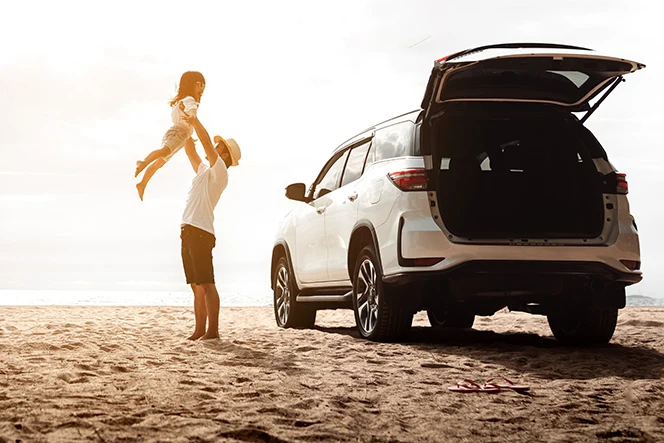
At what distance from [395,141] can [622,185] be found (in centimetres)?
195

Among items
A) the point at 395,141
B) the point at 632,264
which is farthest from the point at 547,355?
the point at 395,141

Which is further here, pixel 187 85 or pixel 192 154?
pixel 192 154

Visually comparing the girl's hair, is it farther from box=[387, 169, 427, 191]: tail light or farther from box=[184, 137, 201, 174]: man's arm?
box=[387, 169, 427, 191]: tail light

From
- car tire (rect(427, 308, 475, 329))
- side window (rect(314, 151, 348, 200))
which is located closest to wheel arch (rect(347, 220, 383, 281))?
side window (rect(314, 151, 348, 200))

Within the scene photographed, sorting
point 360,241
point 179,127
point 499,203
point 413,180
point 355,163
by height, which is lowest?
point 360,241

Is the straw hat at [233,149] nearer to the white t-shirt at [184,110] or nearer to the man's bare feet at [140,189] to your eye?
the white t-shirt at [184,110]

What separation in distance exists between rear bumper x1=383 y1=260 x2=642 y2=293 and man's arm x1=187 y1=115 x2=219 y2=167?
6.61ft

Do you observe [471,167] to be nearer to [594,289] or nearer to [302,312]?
[594,289]

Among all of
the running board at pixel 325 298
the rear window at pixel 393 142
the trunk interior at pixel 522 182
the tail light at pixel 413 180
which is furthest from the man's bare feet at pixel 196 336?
the trunk interior at pixel 522 182

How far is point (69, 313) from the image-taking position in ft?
42.7

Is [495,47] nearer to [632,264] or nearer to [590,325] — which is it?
[632,264]

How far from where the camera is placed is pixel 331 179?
935 centimetres

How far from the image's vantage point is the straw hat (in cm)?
823

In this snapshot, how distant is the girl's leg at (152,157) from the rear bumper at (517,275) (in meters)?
2.23
